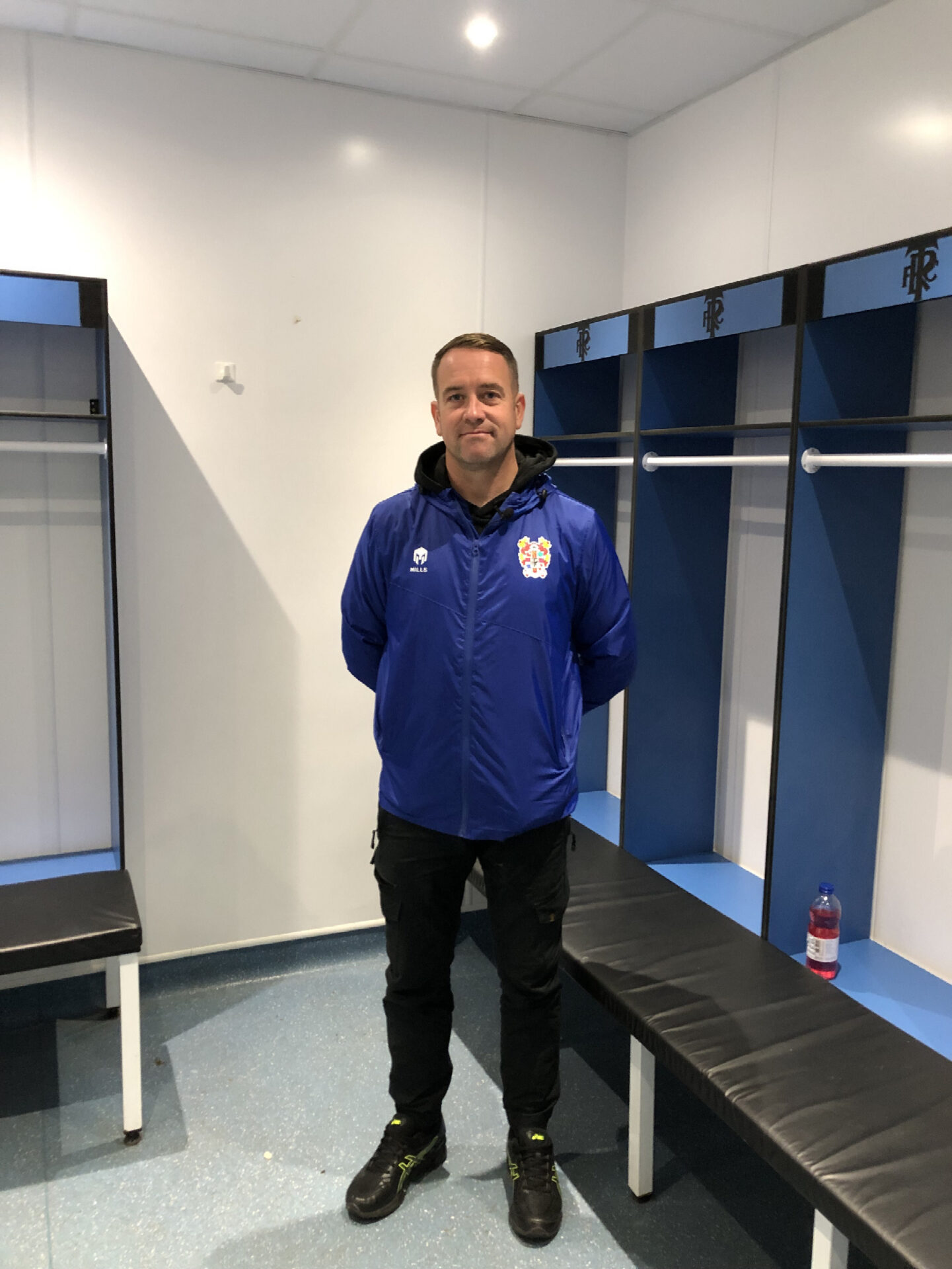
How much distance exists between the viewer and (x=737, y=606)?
2.99 m

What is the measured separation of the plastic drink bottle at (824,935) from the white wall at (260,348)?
143cm

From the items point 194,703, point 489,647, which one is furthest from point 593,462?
point 194,703

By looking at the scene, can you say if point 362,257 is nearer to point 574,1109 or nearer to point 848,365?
point 848,365

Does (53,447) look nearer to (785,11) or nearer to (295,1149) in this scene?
(295,1149)

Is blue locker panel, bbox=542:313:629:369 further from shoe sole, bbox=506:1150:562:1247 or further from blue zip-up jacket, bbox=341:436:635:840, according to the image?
shoe sole, bbox=506:1150:562:1247

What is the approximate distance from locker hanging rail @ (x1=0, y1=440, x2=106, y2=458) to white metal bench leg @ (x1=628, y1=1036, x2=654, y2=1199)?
202 cm

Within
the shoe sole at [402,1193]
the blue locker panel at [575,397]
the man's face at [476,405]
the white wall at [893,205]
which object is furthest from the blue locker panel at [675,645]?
the shoe sole at [402,1193]

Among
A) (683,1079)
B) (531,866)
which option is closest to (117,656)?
(531,866)

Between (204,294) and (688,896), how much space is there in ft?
7.03

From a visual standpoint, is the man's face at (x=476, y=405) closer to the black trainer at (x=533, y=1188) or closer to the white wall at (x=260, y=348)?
the white wall at (x=260, y=348)

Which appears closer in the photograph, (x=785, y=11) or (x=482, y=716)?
(x=482, y=716)

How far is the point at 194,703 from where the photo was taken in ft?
9.82

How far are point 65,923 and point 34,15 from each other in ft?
7.32

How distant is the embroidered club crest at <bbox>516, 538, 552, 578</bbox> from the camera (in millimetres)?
1978
